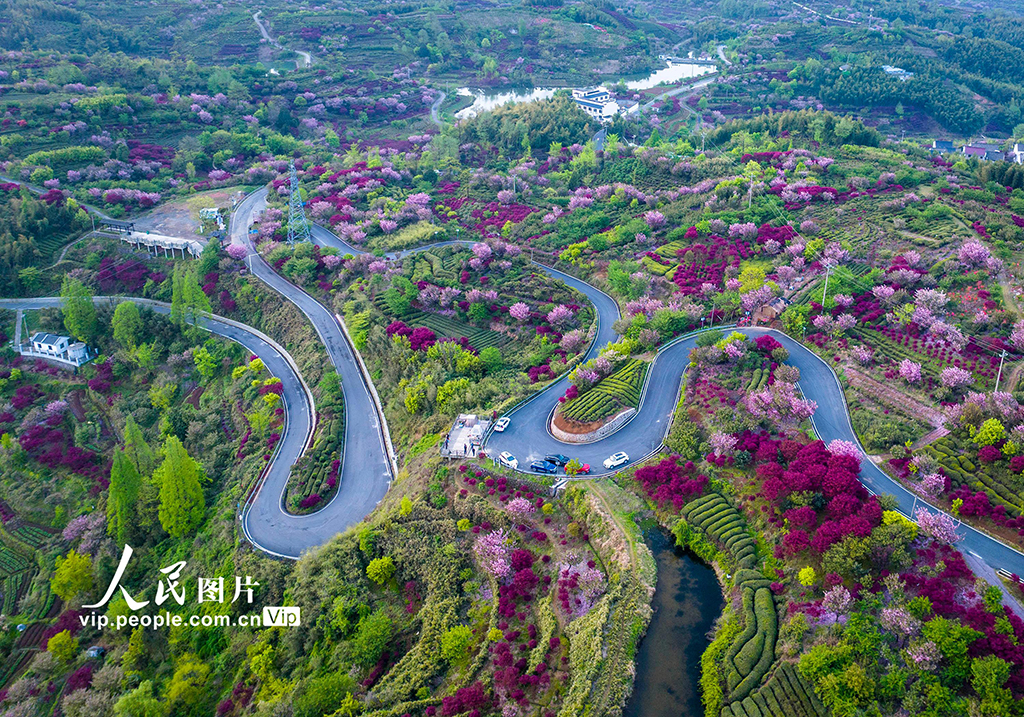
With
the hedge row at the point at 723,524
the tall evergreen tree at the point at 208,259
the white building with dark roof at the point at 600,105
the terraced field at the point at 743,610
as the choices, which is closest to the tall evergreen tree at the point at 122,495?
the tall evergreen tree at the point at 208,259

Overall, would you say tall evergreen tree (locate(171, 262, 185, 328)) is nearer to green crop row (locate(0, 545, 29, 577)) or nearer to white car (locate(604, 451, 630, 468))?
green crop row (locate(0, 545, 29, 577))

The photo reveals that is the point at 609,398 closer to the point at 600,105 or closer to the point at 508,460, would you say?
the point at 508,460

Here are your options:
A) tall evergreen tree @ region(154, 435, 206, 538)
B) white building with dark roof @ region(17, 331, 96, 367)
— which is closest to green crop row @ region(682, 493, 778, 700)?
tall evergreen tree @ region(154, 435, 206, 538)

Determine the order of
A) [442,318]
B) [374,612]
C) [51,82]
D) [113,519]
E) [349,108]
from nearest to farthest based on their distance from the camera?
1. [374,612]
2. [113,519]
3. [442,318]
4. [51,82]
5. [349,108]

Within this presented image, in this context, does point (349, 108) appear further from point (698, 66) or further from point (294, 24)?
point (698, 66)

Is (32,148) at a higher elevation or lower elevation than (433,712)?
higher

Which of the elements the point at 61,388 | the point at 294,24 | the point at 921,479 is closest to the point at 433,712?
the point at 921,479

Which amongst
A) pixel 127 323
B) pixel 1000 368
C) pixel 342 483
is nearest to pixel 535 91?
pixel 127 323
